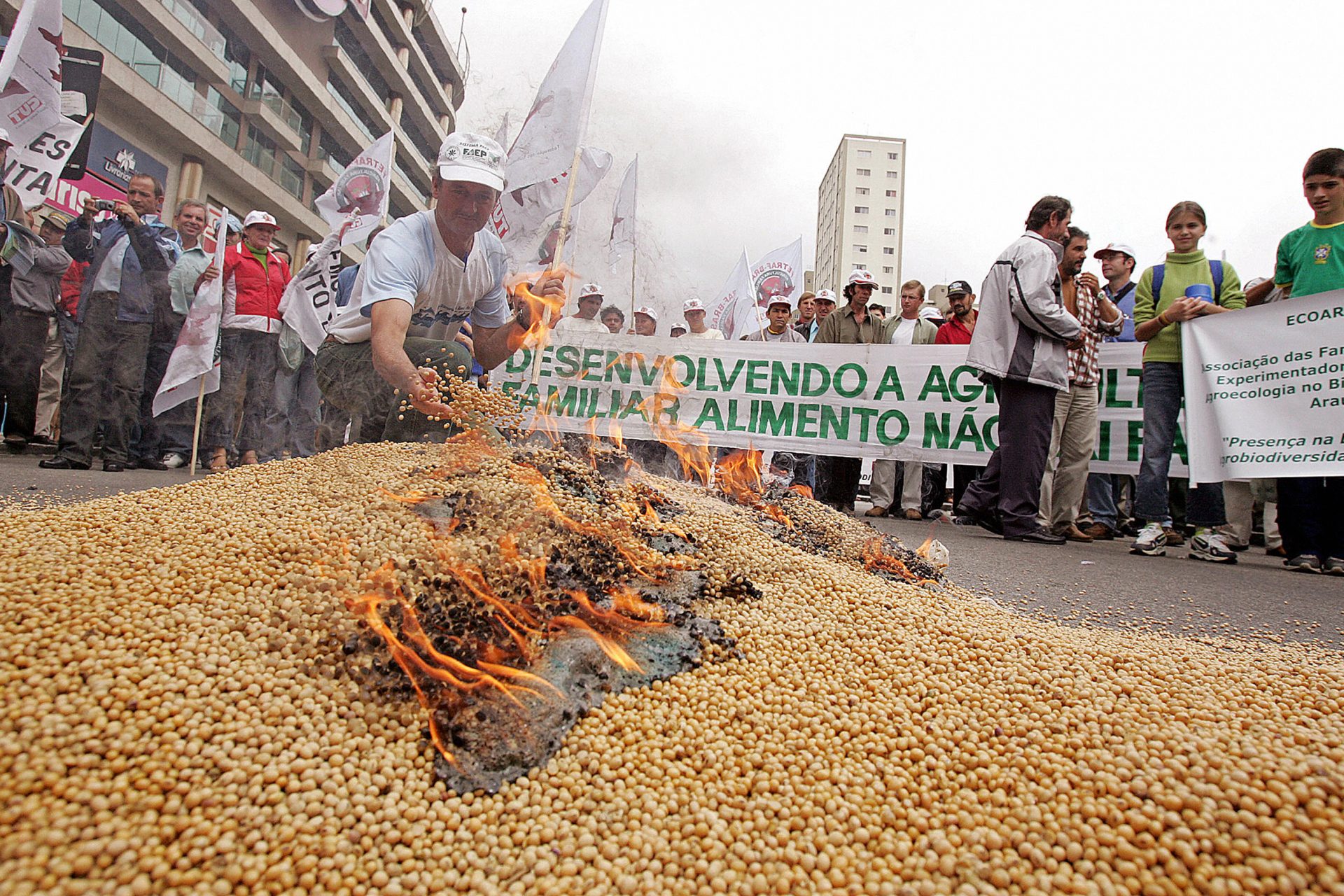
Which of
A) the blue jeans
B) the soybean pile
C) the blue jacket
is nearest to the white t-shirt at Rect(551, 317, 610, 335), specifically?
the blue jacket

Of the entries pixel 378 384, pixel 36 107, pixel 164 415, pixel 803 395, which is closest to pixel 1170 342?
pixel 803 395

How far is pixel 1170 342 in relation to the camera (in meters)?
5.34

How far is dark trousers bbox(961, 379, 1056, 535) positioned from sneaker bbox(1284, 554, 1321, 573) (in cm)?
146

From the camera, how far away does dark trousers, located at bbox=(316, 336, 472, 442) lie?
4168mm

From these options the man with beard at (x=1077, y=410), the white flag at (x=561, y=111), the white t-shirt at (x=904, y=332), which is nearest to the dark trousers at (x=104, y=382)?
the white flag at (x=561, y=111)

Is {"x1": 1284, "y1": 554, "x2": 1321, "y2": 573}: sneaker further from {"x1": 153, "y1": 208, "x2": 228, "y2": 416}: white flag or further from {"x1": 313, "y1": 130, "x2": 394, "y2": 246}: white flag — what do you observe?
{"x1": 313, "y1": 130, "x2": 394, "y2": 246}: white flag

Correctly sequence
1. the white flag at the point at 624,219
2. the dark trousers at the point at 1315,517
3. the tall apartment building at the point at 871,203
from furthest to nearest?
the tall apartment building at the point at 871,203, the white flag at the point at 624,219, the dark trousers at the point at 1315,517

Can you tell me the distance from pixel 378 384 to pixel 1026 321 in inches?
175

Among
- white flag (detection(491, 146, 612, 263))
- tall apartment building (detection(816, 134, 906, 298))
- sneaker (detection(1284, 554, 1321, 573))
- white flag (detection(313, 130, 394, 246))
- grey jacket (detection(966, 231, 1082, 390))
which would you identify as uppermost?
tall apartment building (detection(816, 134, 906, 298))

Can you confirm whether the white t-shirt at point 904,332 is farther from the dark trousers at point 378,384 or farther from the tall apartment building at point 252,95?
the tall apartment building at point 252,95

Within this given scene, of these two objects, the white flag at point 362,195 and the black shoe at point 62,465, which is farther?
the white flag at point 362,195

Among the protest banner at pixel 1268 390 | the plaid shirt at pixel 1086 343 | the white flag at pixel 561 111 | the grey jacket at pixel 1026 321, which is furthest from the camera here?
the white flag at pixel 561 111

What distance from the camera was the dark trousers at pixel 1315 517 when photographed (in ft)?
15.0

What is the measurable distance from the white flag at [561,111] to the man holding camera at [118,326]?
368 cm
